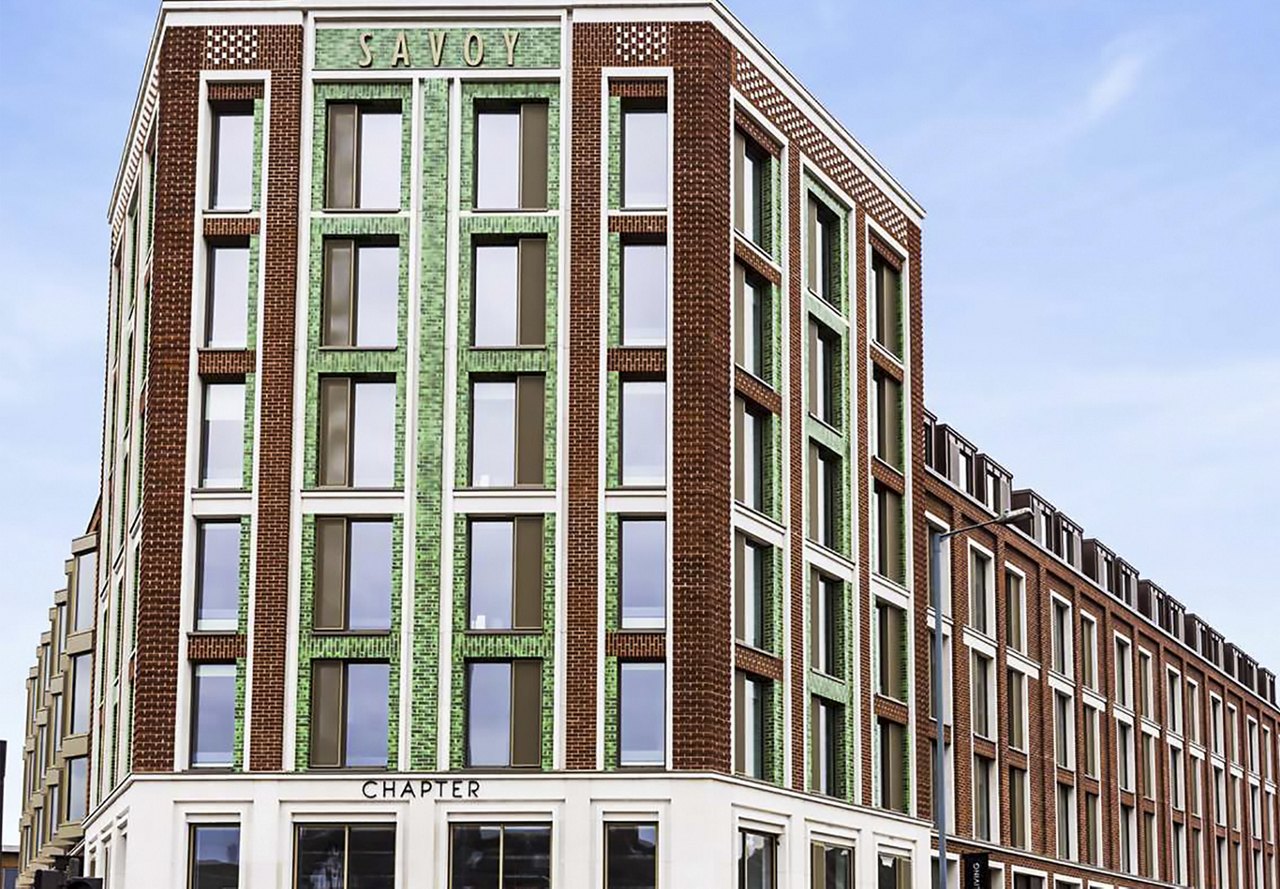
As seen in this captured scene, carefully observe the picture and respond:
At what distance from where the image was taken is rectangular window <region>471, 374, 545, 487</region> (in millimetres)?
48125

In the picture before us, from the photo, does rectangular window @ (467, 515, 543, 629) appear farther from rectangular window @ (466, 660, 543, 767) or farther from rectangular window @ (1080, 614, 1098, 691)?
rectangular window @ (1080, 614, 1098, 691)

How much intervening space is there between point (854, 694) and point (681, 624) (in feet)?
32.1

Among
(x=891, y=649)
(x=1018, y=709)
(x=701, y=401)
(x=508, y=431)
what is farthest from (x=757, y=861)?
(x=1018, y=709)

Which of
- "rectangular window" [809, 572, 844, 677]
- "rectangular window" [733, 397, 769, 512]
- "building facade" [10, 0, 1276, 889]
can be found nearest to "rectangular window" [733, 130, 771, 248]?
"building facade" [10, 0, 1276, 889]

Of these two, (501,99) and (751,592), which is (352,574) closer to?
(751,592)

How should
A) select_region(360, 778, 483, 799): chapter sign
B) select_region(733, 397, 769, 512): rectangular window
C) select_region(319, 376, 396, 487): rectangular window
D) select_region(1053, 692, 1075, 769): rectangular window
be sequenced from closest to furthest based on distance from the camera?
select_region(360, 778, 483, 799): chapter sign
select_region(319, 376, 396, 487): rectangular window
select_region(733, 397, 769, 512): rectangular window
select_region(1053, 692, 1075, 769): rectangular window

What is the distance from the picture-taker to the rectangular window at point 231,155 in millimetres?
49531

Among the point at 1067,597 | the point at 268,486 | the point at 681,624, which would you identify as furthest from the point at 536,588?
the point at 1067,597

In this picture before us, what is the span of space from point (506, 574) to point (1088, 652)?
39724 millimetres

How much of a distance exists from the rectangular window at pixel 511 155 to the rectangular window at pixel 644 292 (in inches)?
96.7

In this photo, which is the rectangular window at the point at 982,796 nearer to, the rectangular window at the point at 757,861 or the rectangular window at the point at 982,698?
the rectangular window at the point at 982,698

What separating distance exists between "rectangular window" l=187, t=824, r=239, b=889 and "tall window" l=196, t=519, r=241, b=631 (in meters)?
4.45

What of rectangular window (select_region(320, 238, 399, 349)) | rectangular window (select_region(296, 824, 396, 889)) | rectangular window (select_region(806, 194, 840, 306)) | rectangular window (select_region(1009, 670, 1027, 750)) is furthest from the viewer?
rectangular window (select_region(1009, 670, 1027, 750))

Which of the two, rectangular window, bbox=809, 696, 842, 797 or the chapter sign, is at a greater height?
rectangular window, bbox=809, 696, 842, 797
